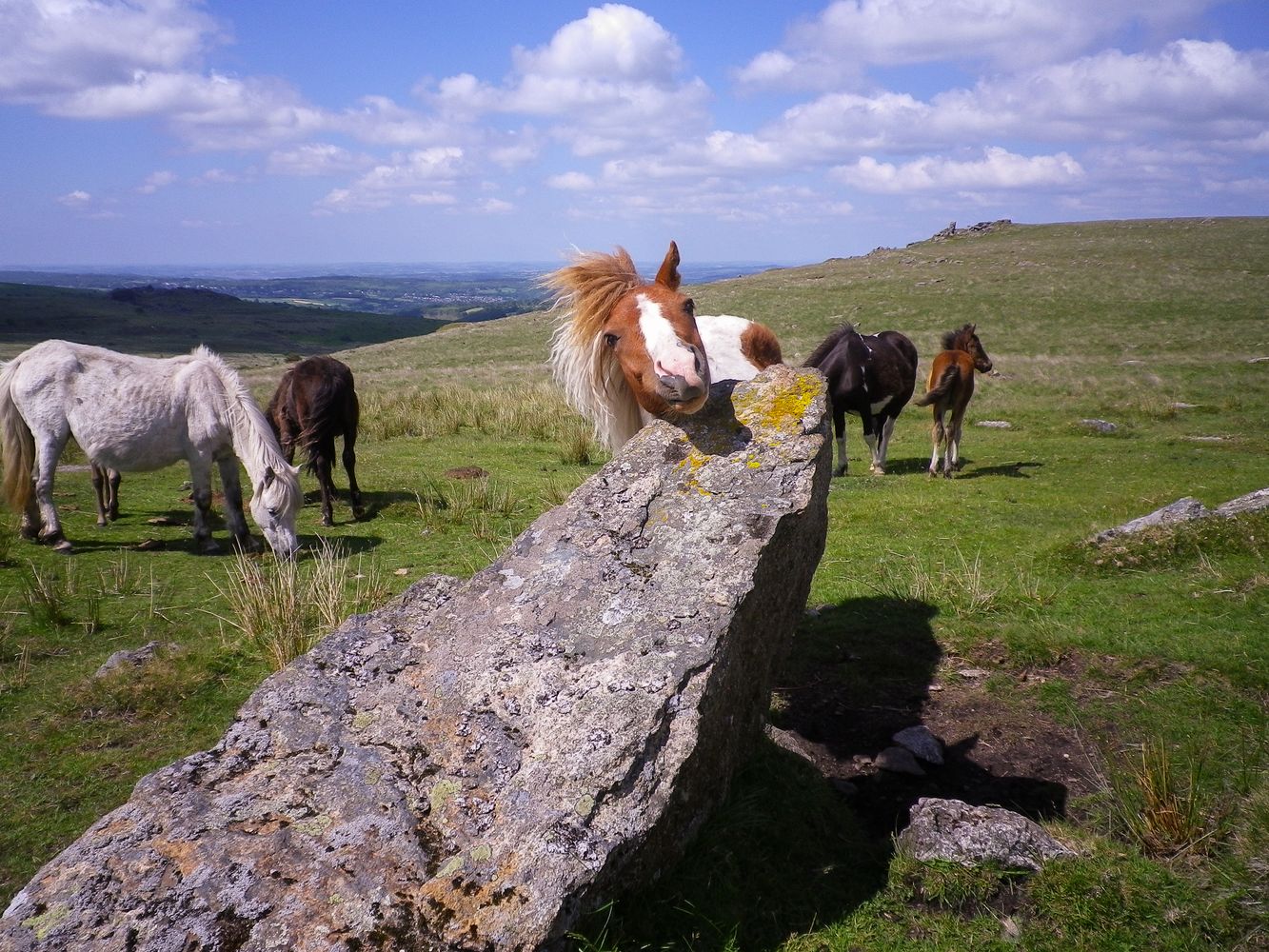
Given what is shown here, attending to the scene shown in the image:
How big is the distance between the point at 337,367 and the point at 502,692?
376 inches

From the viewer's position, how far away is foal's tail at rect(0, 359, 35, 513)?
350 inches

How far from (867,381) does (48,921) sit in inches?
494

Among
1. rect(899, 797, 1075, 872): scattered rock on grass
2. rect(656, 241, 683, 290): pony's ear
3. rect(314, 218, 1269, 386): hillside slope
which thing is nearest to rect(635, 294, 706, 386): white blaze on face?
rect(656, 241, 683, 290): pony's ear

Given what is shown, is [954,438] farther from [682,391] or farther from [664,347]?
[682,391]

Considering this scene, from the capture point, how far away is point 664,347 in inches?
163

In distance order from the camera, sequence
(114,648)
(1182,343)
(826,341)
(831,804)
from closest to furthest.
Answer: (831,804)
(114,648)
(826,341)
(1182,343)

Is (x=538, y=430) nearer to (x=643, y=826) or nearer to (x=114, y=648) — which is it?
(x=114, y=648)

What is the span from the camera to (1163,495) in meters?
10.4

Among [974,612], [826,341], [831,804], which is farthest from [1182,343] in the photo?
[831,804]

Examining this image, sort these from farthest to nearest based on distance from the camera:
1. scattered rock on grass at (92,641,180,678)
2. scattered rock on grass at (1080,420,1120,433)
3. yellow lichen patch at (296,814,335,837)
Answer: scattered rock on grass at (1080,420,1120,433) → scattered rock on grass at (92,641,180,678) → yellow lichen patch at (296,814,335,837)

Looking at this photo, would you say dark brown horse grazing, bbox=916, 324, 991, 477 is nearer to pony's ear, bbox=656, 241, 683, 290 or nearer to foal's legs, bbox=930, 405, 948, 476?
foal's legs, bbox=930, 405, 948, 476

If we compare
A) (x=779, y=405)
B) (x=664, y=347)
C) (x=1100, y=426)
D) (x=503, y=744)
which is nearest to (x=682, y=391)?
(x=664, y=347)

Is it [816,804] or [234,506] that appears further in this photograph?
[234,506]

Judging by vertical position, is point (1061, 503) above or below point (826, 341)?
below
